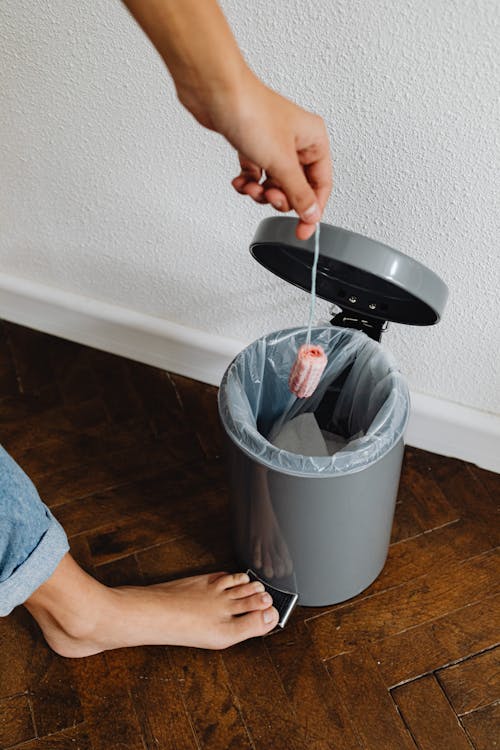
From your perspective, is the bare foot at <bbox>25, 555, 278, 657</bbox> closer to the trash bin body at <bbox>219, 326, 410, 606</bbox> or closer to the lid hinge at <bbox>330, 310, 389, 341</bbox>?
the trash bin body at <bbox>219, 326, 410, 606</bbox>

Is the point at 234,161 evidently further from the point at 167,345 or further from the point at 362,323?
the point at 167,345

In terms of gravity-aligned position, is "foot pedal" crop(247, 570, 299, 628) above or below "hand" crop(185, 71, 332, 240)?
below

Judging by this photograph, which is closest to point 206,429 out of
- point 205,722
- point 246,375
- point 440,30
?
point 246,375

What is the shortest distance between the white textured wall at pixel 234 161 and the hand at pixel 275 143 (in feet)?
0.55

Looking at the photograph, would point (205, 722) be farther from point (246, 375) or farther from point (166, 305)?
point (166, 305)

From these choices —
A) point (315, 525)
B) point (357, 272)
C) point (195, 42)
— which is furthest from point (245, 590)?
point (195, 42)

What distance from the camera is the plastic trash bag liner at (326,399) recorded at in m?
0.75

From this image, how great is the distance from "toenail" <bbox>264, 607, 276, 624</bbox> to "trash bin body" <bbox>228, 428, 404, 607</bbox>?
3 cm

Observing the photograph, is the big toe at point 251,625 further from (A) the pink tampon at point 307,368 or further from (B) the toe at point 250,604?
(A) the pink tampon at point 307,368

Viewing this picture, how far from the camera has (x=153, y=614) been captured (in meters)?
0.89

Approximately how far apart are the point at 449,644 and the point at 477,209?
52 centimetres

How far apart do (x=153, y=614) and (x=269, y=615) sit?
140 millimetres

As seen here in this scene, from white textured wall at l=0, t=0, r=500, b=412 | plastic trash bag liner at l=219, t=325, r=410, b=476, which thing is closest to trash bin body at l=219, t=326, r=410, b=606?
plastic trash bag liner at l=219, t=325, r=410, b=476

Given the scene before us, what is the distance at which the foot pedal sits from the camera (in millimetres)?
911
